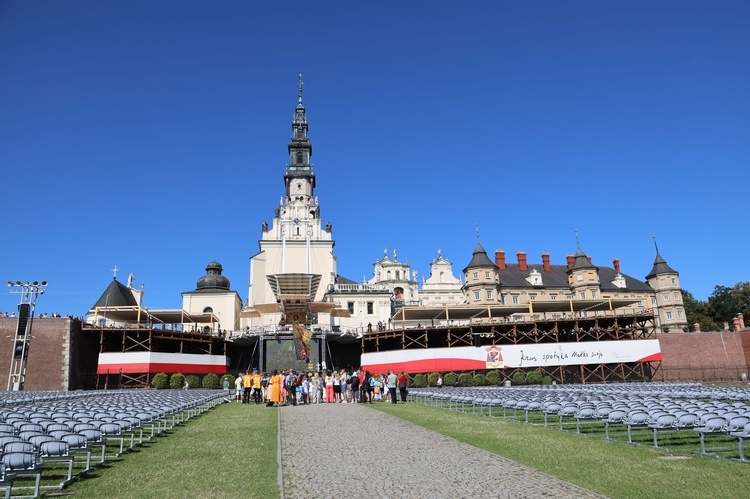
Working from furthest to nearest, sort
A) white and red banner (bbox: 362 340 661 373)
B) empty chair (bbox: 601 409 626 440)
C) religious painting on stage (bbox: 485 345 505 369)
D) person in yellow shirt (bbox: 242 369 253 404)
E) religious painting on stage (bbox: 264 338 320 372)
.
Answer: religious painting on stage (bbox: 264 338 320 372)
religious painting on stage (bbox: 485 345 505 369)
white and red banner (bbox: 362 340 661 373)
person in yellow shirt (bbox: 242 369 253 404)
empty chair (bbox: 601 409 626 440)

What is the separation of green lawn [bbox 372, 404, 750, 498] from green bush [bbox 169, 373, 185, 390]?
34631mm

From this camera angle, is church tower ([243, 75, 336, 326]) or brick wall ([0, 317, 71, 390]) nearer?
brick wall ([0, 317, 71, 390])

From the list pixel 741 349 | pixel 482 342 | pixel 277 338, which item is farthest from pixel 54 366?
pixel 741 349

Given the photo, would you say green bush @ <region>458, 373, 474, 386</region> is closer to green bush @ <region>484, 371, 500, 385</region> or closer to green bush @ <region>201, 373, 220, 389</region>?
green bush @ <region>484, 371, 500, 385</region>

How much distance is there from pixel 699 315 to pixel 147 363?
7900 cm

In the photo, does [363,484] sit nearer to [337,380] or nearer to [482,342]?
[337,380]

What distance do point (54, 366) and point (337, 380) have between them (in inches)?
1129

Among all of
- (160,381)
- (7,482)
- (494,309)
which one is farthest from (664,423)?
(494,309)

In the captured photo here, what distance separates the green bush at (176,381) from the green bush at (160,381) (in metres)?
0.47

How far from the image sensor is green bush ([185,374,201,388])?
45516 millimetres

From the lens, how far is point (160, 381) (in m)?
44.2

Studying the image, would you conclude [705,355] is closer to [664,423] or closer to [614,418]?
[614,418]

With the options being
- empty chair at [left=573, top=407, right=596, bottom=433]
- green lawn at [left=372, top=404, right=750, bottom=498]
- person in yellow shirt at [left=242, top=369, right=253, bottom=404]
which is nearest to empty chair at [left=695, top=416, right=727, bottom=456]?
green lawn at [left=372, top=404, right=750, bottom=498]

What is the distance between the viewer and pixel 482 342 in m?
52.1
